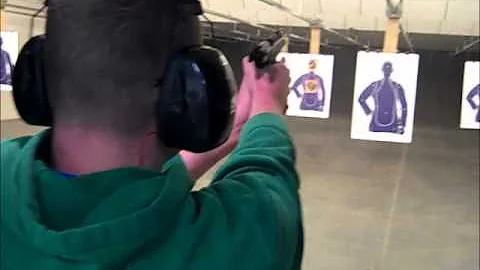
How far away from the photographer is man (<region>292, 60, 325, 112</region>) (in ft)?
8.74

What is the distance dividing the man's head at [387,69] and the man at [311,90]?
422 mm

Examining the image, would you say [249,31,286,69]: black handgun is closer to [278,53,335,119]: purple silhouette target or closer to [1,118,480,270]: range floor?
[1,118,480,270]: range floor

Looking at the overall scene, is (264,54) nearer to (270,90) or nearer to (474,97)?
(270,90)

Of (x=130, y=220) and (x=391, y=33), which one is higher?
(x=391, y=33)

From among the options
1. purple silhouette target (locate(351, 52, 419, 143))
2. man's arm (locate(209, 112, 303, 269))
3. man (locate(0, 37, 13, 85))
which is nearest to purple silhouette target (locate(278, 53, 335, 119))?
purple silhouette target (locate(351, 52, 419, 143))

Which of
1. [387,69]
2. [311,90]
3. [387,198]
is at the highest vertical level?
[387,69]

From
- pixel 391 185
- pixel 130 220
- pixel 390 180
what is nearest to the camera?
pixel 130 220

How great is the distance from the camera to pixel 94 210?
2.16ft

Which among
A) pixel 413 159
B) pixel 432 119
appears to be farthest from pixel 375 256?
pixel 432 119

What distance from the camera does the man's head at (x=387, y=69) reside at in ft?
7.15

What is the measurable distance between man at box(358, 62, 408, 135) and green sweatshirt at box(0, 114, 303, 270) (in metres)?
1.48

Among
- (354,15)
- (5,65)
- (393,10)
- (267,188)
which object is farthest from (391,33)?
(267,188)

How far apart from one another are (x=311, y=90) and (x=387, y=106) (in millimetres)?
603

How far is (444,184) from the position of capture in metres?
5.57
